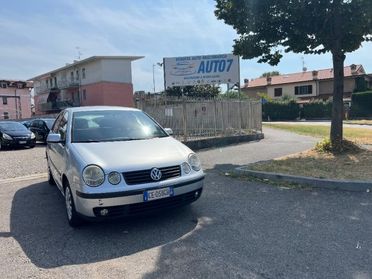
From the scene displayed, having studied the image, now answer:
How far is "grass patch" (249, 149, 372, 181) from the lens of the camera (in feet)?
23.4

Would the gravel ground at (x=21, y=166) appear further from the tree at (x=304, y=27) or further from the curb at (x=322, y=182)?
the tree at (x=304, y=27)

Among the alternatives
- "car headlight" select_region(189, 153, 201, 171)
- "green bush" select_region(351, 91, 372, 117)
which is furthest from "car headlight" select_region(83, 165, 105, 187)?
"green bush" select_region(351, 91, 372, 117)

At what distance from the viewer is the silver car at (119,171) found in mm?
4238

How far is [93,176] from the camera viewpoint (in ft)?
14.0

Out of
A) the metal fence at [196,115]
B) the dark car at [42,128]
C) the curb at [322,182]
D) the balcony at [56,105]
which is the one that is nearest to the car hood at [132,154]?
the curb at [322,182]

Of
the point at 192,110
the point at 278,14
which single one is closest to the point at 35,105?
the point at 192,110

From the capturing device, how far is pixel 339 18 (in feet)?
31.3

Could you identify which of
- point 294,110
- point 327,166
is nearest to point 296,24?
point 327,166

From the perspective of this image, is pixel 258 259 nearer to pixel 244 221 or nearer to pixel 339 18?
pixel 244 221

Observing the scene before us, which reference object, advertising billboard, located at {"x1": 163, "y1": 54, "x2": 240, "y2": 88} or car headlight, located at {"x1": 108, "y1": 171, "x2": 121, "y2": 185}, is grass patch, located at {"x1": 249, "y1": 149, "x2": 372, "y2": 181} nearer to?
car headlight, located at {"x1": 108, "y1": 171, "x2": 121, "y2": 185}

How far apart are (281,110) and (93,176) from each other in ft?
157

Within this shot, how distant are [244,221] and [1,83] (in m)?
60.0

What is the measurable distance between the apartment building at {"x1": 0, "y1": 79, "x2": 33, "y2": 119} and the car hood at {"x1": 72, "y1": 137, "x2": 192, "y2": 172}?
5716cm

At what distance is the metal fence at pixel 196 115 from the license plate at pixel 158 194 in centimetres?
821
